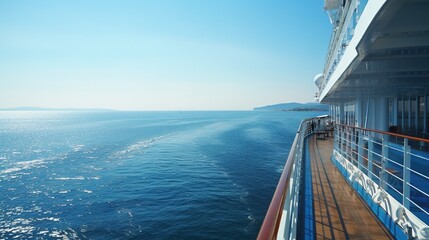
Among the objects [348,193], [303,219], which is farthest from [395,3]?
[348,193]

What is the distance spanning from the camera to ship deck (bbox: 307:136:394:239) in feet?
9.19

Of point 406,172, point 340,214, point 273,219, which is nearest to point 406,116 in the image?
point 340,214

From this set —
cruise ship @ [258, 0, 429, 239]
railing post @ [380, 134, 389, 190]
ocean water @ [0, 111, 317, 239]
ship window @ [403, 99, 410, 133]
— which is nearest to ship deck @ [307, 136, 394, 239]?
cruise ship @ [258, 0, 429, 239]

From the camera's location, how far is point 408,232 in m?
2.56

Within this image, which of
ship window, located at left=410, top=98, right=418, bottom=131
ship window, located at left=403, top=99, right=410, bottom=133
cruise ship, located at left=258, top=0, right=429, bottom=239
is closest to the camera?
cruise ship, located at left=258, top=0, right=429, bottom=239

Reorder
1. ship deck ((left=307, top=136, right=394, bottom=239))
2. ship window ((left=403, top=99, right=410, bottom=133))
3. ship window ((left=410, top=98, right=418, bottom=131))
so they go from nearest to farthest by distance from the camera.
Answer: ship deck ((left=307, top=136, right=394, bottom=239)) → ship window ((left=410, top=98, right=418, bottom=131)) → ship window ((left=403, top=99, right=410, bottom=133))

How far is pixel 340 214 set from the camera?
10.8 ft

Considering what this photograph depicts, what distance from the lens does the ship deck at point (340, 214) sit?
2.80 metres

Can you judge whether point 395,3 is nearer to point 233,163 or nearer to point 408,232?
point 408,232

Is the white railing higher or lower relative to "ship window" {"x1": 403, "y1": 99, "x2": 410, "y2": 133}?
lower

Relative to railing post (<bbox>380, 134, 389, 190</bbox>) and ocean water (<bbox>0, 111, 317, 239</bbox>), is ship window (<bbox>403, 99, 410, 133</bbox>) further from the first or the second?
railing post (<bbox>380, 134, 389, 190</bbox>)

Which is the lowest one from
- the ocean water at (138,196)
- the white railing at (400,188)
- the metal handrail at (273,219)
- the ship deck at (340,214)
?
the ocean water at (138,196)

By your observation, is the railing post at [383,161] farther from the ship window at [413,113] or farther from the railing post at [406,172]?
the ship window at [413,113]

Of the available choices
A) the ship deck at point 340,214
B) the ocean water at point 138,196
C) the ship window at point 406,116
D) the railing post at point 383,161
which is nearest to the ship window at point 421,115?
the ship window at point 406,116
